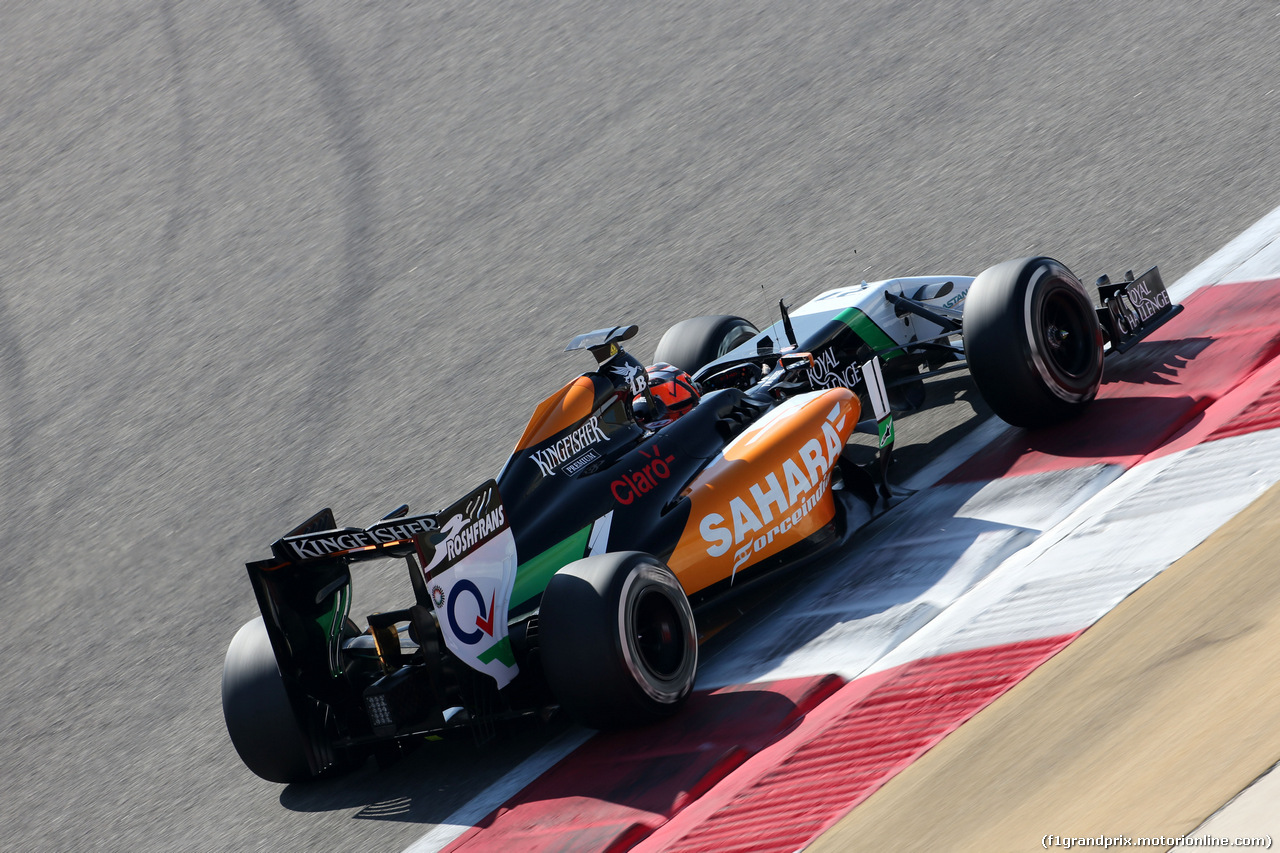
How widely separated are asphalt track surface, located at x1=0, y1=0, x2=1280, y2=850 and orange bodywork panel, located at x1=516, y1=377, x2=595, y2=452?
1302mm

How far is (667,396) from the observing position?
688cm

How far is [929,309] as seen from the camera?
7.45 m

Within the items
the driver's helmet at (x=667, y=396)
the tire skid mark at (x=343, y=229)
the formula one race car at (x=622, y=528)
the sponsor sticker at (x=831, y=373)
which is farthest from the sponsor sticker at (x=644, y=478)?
the tire skid mark at (x=343, y=229)

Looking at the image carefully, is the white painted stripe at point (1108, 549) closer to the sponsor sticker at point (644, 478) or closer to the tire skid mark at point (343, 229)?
the sponsor sticker at point (644, 478)

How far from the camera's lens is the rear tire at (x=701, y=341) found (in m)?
8.03

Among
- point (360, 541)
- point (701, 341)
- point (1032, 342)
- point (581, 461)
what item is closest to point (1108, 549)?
point (1032, 342)

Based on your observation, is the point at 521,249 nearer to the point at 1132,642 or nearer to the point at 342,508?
the point at 342,508

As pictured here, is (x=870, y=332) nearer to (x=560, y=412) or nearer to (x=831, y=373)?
(x=831, y=373)

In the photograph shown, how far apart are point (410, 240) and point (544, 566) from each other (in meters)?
7.25

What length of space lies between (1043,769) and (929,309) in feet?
12.6

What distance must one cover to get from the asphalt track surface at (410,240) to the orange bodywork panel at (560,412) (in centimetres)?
130

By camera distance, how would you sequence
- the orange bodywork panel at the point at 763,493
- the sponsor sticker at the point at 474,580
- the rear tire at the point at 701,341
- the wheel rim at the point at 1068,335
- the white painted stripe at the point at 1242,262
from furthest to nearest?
the rear tire at the point at 701,341, the white painted stripe at the point at 1242,262, the wheel rim at the point at 1068,335, the orange bodywork panel at the point at 763,493, the sponsor sticker at the point at 474,580

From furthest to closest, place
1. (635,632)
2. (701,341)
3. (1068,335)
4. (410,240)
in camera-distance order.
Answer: (410,240), (701,341), (1068,335), (635,632)

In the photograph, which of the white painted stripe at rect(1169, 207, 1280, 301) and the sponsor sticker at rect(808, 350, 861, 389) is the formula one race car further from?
the white painted stripe at rect(1169, 207, 1280, 301)
